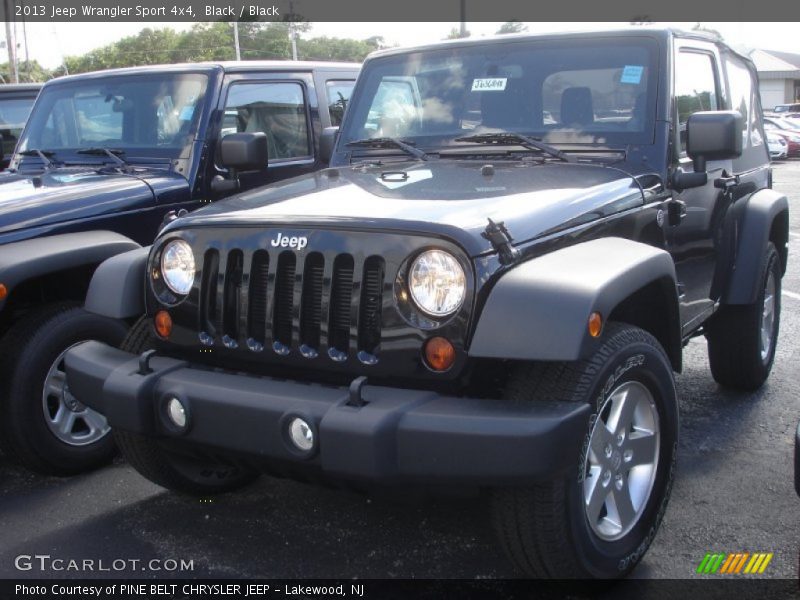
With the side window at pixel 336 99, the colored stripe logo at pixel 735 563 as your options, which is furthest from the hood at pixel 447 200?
the side window at pixel 336 99

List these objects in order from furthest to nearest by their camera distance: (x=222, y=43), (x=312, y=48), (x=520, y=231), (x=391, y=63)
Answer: (x=312, y=48) → (x=222, y=43) → (x=391, y=63) → (x=520, y=231)

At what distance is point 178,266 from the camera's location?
320 centimetres

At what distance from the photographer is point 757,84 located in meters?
5.59

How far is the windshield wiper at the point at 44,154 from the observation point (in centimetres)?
529

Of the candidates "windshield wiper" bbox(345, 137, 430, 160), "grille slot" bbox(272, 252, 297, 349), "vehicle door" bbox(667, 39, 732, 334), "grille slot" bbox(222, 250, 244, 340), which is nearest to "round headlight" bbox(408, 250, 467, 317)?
"grille slot" bbox(272, 252, 297, 349)

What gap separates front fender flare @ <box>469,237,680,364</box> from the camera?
2.48 metres

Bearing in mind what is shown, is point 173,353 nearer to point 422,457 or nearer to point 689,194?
point 422,457

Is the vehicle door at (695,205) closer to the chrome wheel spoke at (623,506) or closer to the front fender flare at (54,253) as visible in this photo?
the chrome wheel spoke at (623,506)

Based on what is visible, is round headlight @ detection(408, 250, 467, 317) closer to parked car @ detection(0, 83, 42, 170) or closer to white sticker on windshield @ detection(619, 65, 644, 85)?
white sticker on windshield @ detection(619, 65, 644, 85)

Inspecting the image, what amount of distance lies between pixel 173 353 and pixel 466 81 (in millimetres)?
1860

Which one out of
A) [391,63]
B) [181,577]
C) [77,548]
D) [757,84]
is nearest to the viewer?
[181,577]

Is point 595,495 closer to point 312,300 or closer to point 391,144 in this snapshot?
point 312,300

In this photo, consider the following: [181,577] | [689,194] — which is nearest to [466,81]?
→ [689,194]

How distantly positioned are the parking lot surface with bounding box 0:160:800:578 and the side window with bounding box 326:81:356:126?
2.74 m
